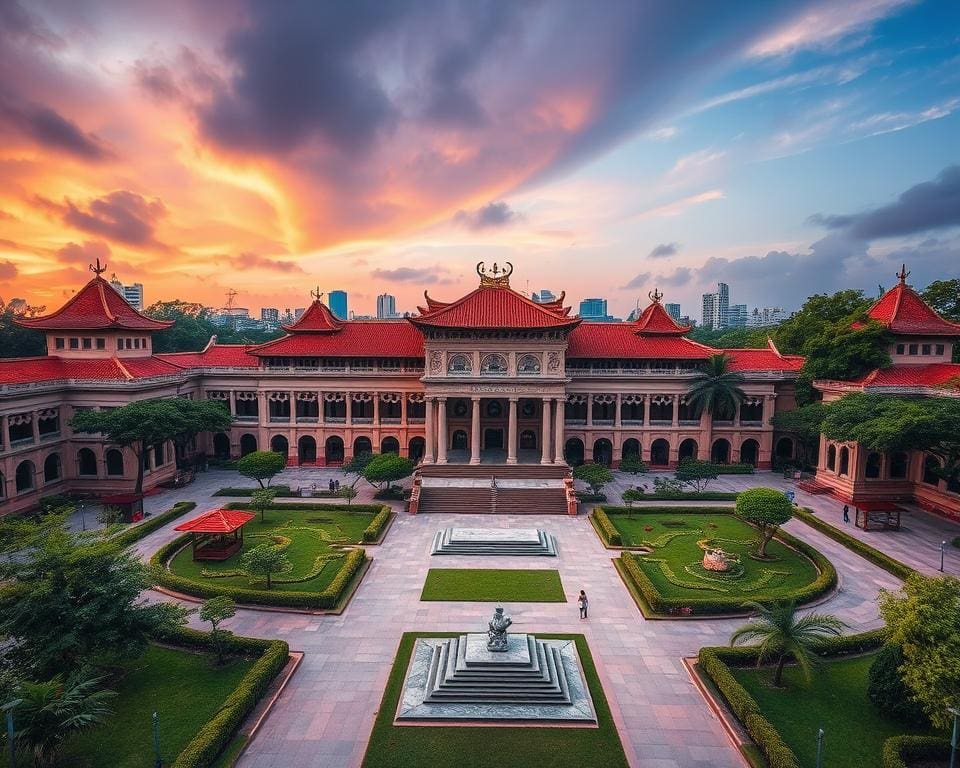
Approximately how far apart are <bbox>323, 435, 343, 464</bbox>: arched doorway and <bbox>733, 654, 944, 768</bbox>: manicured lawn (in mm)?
34878

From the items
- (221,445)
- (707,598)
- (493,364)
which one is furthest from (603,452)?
(221,445)

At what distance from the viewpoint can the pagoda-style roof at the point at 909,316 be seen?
37812 millimetres

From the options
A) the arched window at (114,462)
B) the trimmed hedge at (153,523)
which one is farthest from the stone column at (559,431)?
the arched window at (114,462)

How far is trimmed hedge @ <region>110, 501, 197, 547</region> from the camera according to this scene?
28.5 meters

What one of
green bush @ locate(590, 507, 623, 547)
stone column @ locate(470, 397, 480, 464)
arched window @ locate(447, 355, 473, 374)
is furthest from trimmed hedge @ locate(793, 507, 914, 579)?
arched window @ locate(447, 355, 473, 374)

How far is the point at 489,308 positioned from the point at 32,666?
3155cm

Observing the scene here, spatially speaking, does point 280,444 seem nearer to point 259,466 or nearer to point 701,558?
→ point 259,466

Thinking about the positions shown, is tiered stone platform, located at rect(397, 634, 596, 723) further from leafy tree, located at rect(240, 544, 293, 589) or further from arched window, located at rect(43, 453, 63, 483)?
arched window, located at rect(43, 453, 63, 483)

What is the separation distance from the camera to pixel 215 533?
2680cm

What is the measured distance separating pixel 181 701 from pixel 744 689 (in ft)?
53.5

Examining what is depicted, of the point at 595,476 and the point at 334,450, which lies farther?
the point at 334,450

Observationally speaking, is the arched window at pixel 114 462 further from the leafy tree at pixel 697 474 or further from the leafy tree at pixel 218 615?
the leafy tree at pixel 697 474

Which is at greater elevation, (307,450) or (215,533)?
(215,533)

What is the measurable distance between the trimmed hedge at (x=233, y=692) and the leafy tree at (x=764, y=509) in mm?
20577
